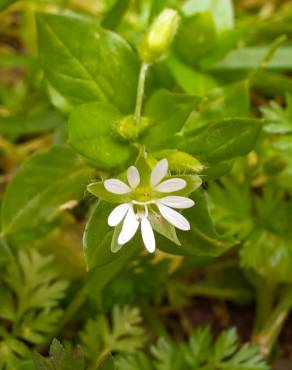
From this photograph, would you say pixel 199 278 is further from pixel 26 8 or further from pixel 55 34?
pixel 26 8

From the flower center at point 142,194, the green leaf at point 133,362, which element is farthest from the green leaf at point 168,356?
the flower center at point 142,194

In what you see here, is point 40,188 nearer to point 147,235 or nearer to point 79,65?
point 79,65

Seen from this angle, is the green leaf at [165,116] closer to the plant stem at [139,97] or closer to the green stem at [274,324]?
the plant stem at [139,97]

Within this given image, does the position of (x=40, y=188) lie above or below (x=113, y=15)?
below

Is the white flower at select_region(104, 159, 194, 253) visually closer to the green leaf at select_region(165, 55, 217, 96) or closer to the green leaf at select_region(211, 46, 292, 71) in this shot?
the green leaf at select_region(165, 55, 217, 96)

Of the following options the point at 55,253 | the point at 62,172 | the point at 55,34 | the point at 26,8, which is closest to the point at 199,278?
the point at 55,253

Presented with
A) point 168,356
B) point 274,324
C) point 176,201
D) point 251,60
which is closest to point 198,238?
point 176,201
